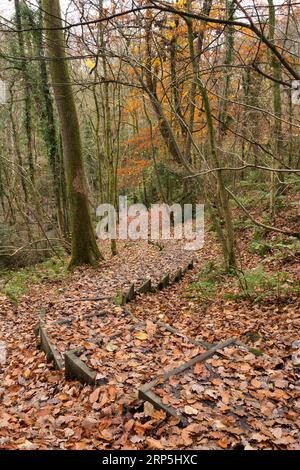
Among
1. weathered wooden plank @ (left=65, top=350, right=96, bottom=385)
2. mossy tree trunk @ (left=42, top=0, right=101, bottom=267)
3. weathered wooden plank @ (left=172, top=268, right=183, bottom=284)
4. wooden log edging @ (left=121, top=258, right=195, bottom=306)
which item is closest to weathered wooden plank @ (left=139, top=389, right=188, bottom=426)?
weathered wooden plank @ (left=65, top=350, right=96, bottom=385)

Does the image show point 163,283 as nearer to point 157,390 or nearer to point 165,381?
point 165,381

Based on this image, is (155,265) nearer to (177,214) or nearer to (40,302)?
(40,302)

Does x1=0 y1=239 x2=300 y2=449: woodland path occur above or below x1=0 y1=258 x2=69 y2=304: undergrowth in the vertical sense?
above

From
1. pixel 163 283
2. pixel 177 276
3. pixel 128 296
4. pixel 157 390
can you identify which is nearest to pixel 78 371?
pixel 157 390

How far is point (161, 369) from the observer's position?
361 cm

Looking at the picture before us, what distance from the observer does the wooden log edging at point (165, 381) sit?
9.25 feet

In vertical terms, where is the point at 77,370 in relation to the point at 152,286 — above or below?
above

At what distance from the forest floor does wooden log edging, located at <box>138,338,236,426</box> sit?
0.16ft

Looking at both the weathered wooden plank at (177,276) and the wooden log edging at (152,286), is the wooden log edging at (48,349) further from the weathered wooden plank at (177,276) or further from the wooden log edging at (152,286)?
the weathered wooden plank at (177,276)

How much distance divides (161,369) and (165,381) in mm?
354

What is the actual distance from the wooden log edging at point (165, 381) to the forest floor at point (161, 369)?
5 cm

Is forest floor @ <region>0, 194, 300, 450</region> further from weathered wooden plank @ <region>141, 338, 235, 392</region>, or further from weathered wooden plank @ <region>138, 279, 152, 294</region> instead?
weathered wooden plank @ <region>138, 279, 152, 294</region>

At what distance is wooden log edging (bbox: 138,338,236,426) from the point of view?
9.25ft
